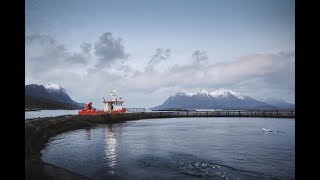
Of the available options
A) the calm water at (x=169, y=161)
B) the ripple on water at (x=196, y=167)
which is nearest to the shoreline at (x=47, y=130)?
the calm water at (x=169, y=161)

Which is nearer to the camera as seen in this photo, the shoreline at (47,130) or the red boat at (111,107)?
the shoreline at (47,130)

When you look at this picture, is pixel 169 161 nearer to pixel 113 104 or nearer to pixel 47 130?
pixel 47 130

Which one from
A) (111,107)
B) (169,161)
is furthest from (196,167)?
(111,107)

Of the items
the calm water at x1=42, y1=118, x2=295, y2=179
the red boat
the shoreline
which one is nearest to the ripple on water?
the calm water at x1=42, y1=118, x2=295, y2=179

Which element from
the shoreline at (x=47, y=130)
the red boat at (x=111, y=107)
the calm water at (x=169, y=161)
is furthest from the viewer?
the red boat at (x=111, y=107)

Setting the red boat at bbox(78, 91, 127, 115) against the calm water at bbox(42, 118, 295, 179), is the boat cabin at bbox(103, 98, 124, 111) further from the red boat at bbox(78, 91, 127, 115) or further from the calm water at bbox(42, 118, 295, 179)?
the calm water at bbox(42, 118, 295, 179)

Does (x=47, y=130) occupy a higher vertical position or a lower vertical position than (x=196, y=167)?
higher

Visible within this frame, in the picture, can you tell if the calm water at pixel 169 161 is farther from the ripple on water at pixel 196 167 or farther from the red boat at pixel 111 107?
the red boat at pixel 111 107

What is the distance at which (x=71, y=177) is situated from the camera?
13.1 metres

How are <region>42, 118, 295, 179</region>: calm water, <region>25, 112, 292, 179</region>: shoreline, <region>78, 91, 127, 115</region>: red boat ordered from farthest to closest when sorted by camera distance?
1. <region>78, 91, 127, 115</region>: red boat
2. <region>42, 118, 295, 179</region>: calm water
3. <region>25, 112, 292, 179</region>: shoreline

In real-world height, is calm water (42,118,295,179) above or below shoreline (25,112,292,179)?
below
